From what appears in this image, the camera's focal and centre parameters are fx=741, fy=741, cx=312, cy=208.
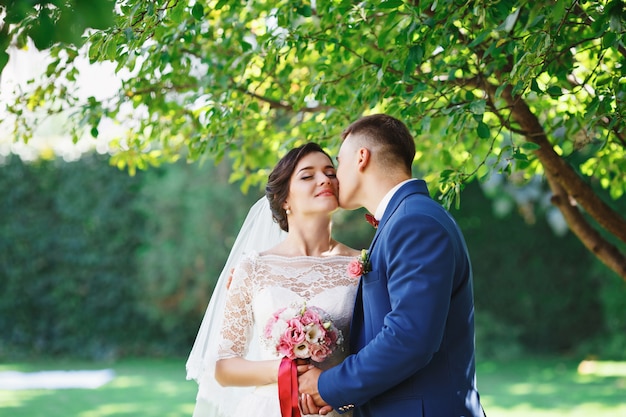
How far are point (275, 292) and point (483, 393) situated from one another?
260 inches

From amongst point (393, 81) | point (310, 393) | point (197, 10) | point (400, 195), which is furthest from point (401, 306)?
point (197, 10)

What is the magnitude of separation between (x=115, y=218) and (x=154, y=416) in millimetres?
4308

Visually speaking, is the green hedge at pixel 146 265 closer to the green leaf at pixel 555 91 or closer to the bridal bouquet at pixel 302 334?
the green leaf at pixel 555 91

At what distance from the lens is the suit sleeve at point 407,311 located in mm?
2227

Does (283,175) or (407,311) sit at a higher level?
(283,175)

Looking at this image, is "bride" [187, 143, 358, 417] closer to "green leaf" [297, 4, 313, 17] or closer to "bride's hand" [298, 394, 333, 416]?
"bride's hand" [298, 394, 333, 416]

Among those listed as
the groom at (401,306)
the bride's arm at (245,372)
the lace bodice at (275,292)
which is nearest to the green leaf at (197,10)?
the groom at (401,306)

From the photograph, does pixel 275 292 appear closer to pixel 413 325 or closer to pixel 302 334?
pixel 302 334

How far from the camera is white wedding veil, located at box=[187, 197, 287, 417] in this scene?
3.37 meters

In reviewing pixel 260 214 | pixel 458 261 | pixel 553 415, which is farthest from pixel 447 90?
pixel 553 415

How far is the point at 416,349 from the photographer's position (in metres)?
2.23

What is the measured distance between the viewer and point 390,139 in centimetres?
264

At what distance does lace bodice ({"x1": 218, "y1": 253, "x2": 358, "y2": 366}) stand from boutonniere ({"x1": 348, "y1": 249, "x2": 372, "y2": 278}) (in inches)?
18.6

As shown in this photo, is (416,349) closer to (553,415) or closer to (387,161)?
(387,161)
